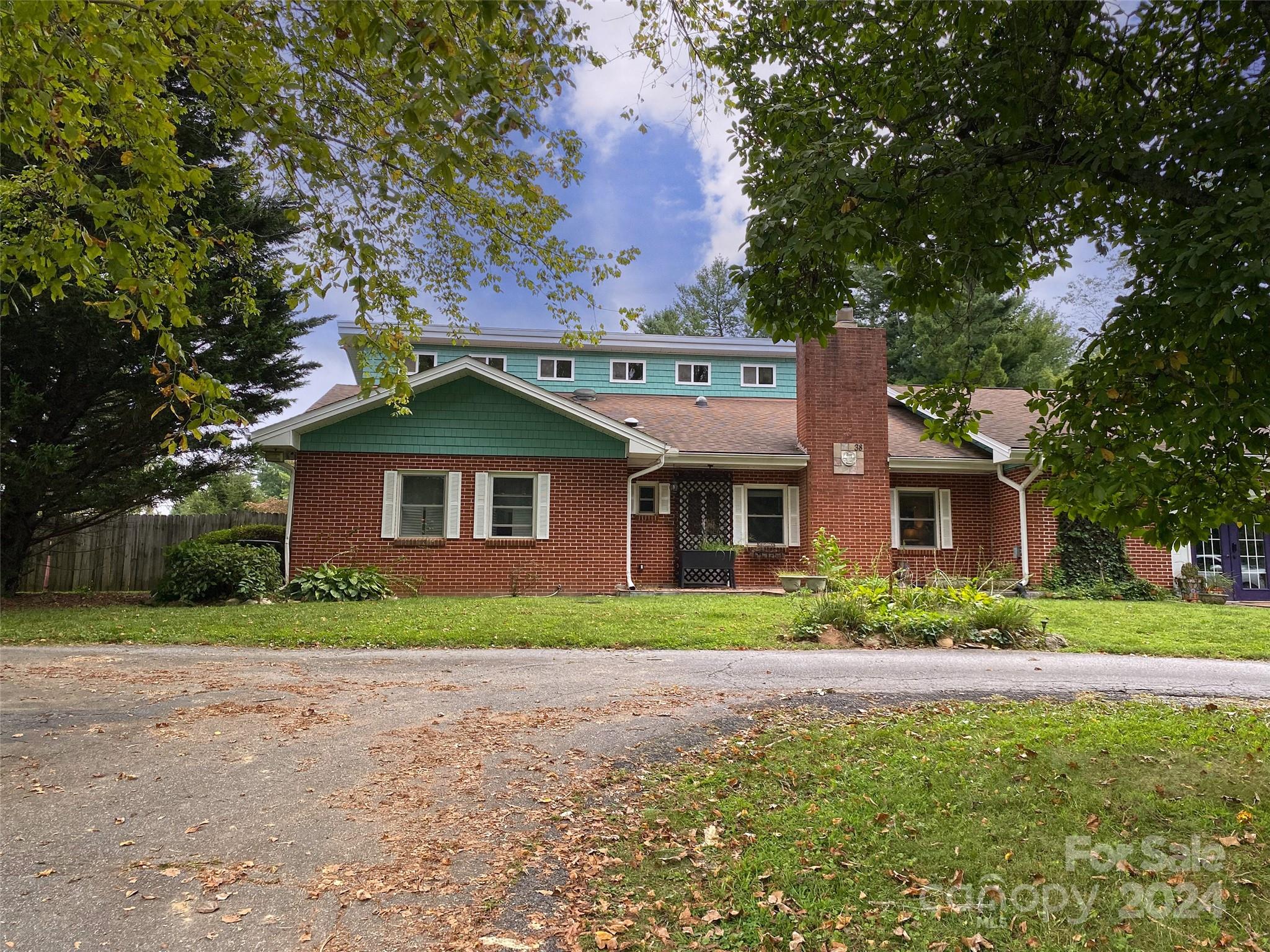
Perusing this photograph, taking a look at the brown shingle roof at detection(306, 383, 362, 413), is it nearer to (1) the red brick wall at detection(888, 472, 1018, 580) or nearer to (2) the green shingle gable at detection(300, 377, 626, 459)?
(2) the green shingle gable at detection(300, 377, 626, 459)

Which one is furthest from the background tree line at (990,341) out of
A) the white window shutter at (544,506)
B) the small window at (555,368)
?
the white window shutter at (544,506)

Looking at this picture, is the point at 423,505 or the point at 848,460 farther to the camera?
the point at 848,460

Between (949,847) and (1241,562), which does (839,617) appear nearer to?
(949,847)

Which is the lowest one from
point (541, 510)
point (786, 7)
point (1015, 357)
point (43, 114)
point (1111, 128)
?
point (541, 510)

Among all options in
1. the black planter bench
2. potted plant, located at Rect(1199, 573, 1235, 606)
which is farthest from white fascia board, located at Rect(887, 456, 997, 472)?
potted plant, located at Rect(1199, 573, 1235, 606)

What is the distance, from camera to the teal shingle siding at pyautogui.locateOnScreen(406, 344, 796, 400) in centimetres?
2145

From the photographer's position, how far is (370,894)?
295cm

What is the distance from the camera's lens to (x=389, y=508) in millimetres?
14562

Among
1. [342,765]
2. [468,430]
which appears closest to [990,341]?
[468,430]

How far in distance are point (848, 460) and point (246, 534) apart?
1280 cm

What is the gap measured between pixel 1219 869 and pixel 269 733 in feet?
16.4

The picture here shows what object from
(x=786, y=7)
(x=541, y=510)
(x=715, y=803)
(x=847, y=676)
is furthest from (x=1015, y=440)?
(x=715, y=803)

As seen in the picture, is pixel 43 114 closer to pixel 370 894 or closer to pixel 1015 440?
pixel 370 894

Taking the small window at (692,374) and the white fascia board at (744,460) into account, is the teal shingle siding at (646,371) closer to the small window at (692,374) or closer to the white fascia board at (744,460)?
the small window at (692,374)
